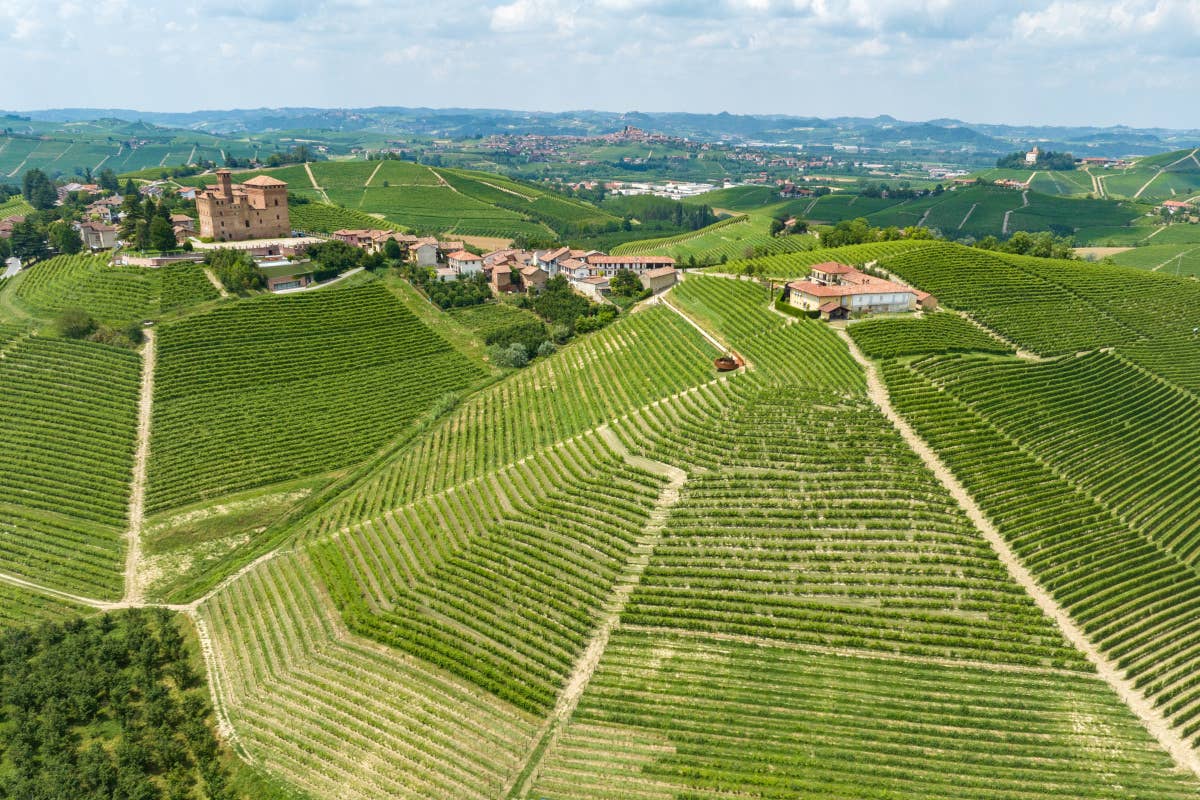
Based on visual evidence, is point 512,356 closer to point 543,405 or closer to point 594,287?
point 543,405

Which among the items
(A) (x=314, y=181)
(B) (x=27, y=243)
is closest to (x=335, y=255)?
(B) (x=27, y=243)

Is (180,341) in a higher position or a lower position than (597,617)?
higher

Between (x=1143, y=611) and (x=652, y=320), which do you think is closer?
(x=1143, y=611)

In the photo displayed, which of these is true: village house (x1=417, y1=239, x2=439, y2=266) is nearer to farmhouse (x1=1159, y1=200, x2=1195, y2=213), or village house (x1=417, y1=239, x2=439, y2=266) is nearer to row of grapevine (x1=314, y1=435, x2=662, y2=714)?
row of grapevine (x1=314, y1=435, x2=662, y2=714)

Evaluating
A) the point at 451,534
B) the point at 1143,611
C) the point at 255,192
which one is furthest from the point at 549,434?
the point at 255,192

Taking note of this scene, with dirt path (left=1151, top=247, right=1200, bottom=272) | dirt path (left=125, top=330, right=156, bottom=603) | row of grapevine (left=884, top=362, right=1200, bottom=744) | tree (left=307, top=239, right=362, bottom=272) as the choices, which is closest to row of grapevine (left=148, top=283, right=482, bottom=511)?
dirt path (left=125, top=330, right=156, bottom=603)

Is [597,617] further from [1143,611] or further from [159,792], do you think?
[1143,611]
